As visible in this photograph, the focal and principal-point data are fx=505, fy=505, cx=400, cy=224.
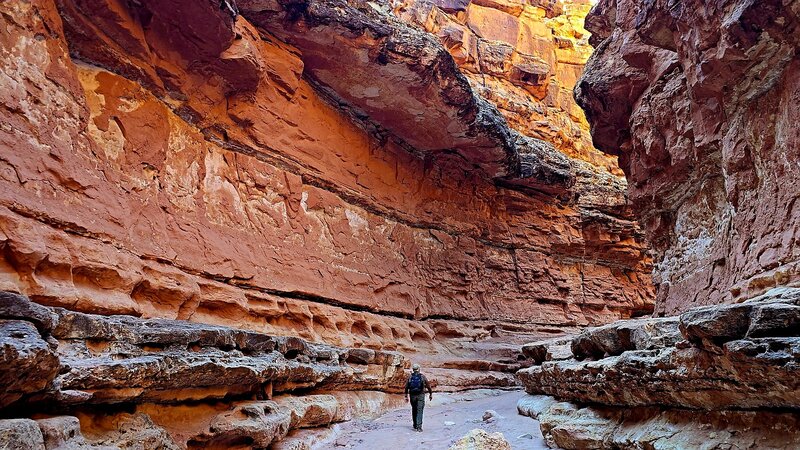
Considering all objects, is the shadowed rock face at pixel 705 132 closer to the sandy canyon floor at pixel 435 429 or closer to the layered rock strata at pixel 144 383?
the sandy canyon floor at pixel 435 429

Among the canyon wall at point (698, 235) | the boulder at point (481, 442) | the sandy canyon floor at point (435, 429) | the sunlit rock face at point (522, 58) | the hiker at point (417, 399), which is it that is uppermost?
the sunlit rock face at point (522, 58)

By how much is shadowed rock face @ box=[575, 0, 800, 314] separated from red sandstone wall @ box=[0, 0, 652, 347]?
6945mm

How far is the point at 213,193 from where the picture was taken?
10.5 meters

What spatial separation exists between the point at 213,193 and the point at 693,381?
9.22 m

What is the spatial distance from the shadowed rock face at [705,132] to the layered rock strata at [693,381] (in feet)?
8.30

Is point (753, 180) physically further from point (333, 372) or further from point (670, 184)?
point (333, 372)

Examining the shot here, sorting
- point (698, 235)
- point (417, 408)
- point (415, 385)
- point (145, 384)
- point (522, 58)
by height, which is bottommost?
point (417, 408)

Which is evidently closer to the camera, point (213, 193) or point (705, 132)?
point (705, 132)

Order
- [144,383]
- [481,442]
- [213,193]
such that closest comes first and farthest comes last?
1. [144,383]
2. [481,442]
3. [213,193]

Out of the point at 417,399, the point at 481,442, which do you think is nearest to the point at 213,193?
the point at 417,399

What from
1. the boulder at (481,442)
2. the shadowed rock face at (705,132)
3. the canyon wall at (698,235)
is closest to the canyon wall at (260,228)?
the boulder at (481,442)

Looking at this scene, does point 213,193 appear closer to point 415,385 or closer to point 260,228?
point 260,228

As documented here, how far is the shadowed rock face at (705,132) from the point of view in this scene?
6.21 meters

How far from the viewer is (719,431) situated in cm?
383
